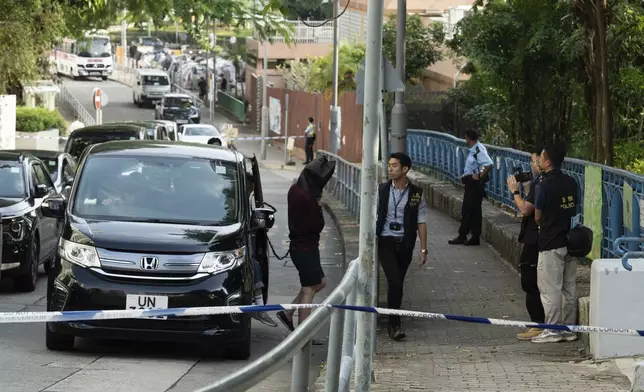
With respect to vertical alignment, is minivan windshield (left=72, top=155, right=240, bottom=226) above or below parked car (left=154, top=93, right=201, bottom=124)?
above

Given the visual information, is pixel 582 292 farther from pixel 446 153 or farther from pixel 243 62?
pixel 243 62

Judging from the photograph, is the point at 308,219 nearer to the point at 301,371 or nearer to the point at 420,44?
the point at 301,371

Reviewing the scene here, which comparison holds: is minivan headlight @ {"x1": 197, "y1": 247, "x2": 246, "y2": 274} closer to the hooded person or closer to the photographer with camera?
the hooded person

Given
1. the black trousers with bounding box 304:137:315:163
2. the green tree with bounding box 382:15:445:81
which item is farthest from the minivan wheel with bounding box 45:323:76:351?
the black trousers with bounding box 304:137:315:163

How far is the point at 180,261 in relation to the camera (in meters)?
10.7

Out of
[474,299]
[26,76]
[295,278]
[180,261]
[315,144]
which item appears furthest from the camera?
[315,144]

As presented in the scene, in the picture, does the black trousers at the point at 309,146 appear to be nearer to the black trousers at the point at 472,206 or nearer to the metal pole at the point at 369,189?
the black trousers at the point at 472,206

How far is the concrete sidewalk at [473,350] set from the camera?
366 inches

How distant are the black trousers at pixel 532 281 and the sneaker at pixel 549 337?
50 cm

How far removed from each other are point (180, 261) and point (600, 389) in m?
3.66

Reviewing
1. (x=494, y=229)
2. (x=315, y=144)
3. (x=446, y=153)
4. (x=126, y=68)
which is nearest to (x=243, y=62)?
(x=126, y=68)

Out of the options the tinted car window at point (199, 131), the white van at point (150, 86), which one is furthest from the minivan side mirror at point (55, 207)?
the white van at point (150, 86)

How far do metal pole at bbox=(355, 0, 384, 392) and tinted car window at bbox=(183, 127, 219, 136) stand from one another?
1576 inches

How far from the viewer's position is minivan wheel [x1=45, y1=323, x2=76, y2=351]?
10.7 meters
